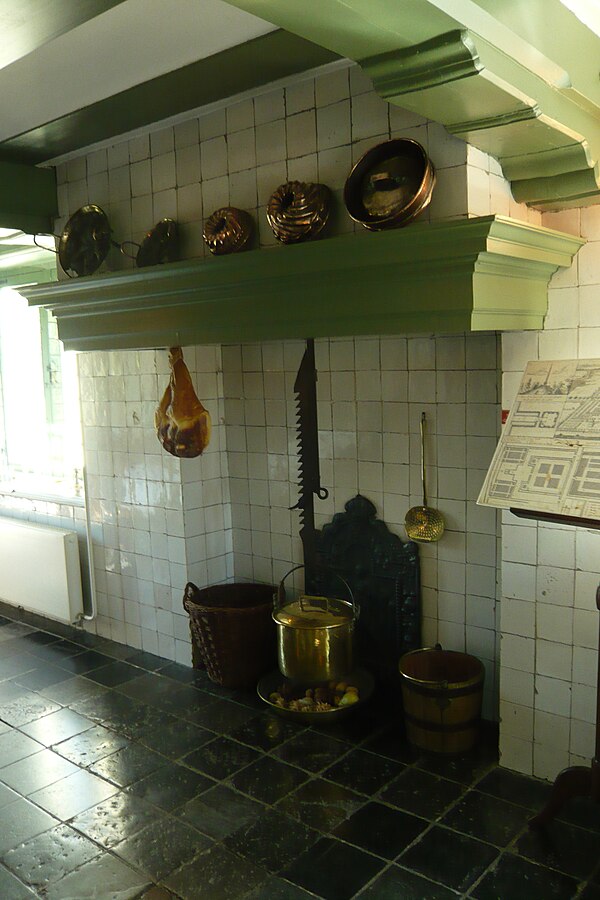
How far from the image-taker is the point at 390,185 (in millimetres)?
2279

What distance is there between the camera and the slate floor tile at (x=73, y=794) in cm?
258

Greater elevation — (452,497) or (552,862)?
(452,497)

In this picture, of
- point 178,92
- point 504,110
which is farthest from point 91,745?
point 504,110

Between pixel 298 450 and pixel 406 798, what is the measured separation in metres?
1.56

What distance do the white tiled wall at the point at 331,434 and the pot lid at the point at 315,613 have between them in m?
0.37

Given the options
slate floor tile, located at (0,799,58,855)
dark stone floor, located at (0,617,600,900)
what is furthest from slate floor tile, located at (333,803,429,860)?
slate floor tile, located at (0,799,58,855)

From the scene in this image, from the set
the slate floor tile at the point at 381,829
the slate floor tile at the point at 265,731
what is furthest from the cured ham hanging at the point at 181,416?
the slate floor tile at the point at 381,829

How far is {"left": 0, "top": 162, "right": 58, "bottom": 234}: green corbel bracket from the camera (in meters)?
3.47

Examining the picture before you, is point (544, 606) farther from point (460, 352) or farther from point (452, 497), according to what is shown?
point (460, 352)

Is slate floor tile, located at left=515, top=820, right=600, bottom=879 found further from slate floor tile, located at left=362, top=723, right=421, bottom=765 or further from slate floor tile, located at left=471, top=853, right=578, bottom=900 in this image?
slate floor tile, located at left=362, top=723, right=421, bottom=765

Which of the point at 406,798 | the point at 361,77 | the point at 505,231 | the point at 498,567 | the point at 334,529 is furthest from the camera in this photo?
the point at 334,529

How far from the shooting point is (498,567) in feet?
9.62

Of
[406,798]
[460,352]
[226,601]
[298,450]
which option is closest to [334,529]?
[298,450]

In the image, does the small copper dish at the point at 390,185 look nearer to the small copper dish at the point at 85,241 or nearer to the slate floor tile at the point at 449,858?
the small copper dish at the point at 85,241
